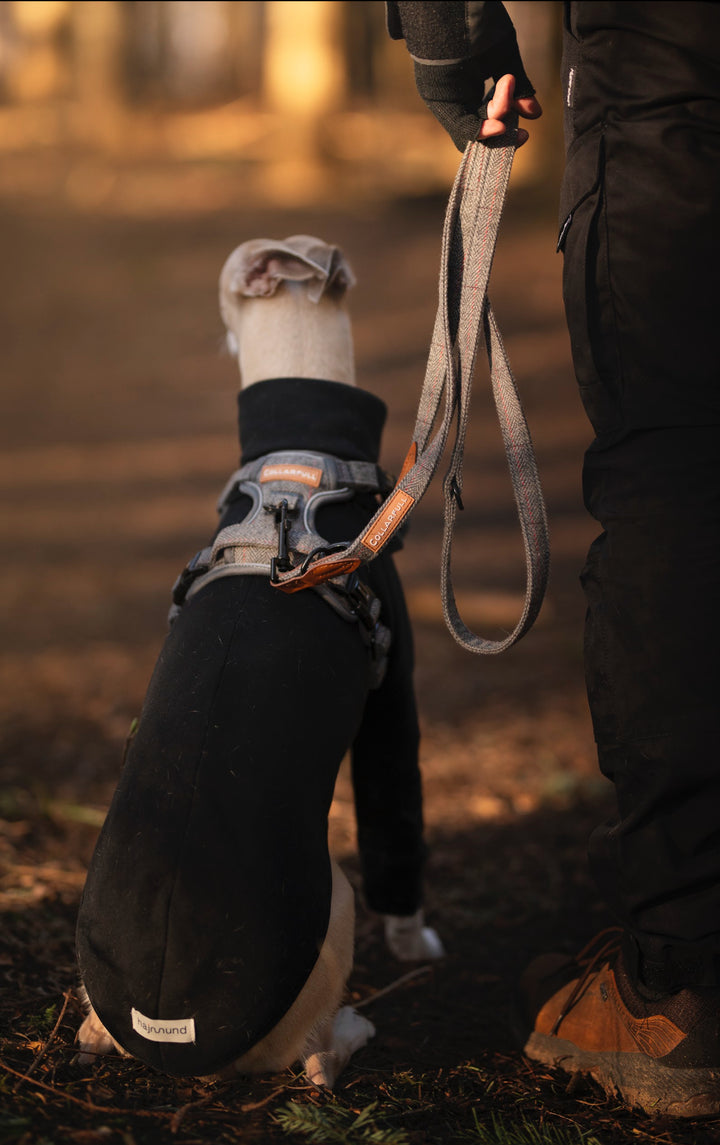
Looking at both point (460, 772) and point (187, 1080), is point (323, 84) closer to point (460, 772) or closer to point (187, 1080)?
point (460, 772)

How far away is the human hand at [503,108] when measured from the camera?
1904 millimetres

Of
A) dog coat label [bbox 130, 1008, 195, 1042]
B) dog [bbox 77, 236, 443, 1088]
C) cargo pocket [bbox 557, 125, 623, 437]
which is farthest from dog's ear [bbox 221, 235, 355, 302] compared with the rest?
dog coat label [bbox 130, 1008, 195, 1042]

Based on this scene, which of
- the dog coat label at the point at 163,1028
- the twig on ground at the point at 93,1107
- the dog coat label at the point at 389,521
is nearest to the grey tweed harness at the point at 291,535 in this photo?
the dog coat label at the point at 389,521

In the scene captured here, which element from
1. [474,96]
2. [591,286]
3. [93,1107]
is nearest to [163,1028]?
[93,1107]

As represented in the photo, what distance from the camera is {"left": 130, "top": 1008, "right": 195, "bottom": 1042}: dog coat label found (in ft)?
5.35

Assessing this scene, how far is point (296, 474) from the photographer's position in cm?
212

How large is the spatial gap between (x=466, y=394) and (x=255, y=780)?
91 cm

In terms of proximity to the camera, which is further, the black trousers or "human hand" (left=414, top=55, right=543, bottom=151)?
"human hand" (left=414, top=55, right=543, bottom=151)

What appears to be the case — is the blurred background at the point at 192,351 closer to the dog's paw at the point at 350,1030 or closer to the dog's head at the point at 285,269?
the dog's paw at the point at 350,1030

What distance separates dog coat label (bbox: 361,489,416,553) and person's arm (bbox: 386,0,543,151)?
773mm

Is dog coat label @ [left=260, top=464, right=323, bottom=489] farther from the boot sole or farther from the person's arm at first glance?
the boot sole

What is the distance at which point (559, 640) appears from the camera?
512 centimetres

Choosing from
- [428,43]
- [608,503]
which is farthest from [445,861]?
[428,43]

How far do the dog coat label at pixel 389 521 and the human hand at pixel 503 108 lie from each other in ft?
2.51
